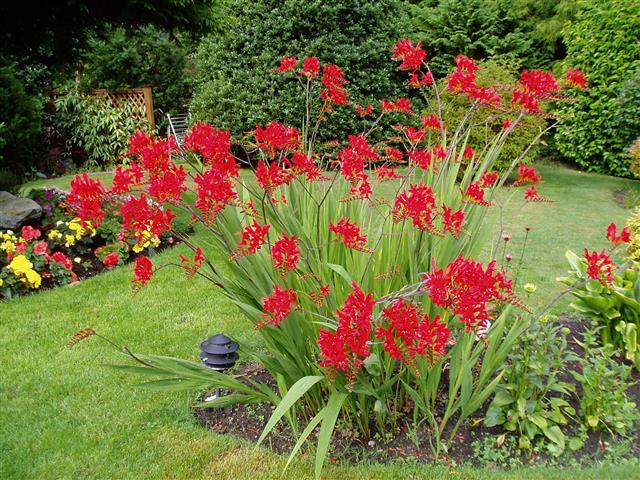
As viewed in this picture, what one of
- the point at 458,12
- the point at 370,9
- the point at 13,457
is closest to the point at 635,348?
the point at 13,457

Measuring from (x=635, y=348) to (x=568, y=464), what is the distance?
0.92 m

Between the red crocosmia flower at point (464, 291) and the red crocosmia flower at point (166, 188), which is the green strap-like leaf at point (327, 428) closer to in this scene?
the red crocosmia flower at point (464, 291)

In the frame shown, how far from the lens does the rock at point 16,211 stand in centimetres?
526

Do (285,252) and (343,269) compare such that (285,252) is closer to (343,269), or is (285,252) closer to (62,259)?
(343,269)

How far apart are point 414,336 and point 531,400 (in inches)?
42.9

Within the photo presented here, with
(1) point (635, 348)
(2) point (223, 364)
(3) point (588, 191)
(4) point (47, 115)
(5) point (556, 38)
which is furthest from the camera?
(5) point (556, 38)

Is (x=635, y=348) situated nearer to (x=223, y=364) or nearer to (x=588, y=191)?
(x=223, y=364)

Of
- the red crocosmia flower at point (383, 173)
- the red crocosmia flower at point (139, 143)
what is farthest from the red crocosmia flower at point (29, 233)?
the red crocosmia flower at point (383, 173)

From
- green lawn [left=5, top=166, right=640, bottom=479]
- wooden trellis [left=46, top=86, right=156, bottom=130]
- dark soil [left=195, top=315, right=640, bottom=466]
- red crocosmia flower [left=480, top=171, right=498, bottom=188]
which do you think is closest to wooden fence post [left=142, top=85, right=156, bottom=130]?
wooden trellis [left=46, top=86, right=156, bottom=130]

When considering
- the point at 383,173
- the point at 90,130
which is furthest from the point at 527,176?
the point at 90,130

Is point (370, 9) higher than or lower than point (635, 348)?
higher

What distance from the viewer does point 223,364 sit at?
9.03ft

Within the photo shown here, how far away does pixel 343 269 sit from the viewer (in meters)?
2.19

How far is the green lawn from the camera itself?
237cm
